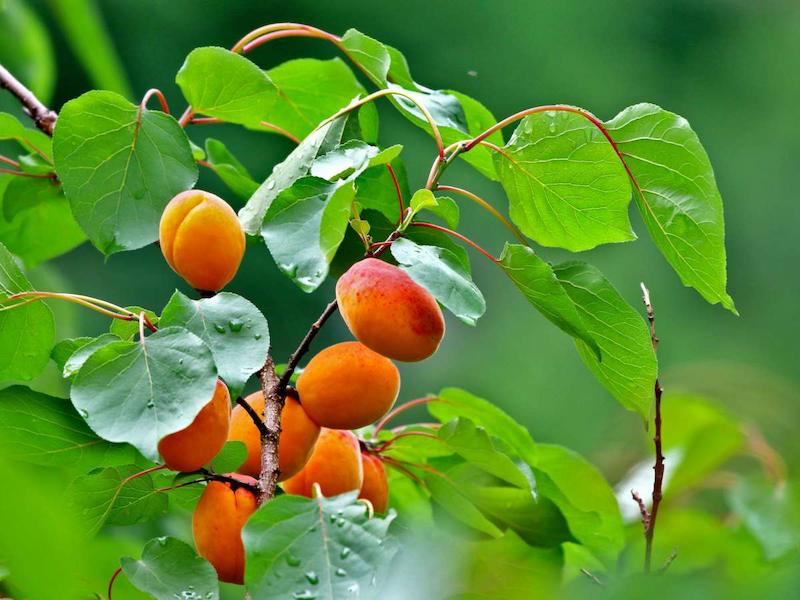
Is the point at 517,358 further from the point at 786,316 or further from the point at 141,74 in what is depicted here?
the point at 141,74

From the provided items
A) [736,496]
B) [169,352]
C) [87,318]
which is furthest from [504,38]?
[169,352]

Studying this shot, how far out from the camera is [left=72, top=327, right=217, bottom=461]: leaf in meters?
0.35

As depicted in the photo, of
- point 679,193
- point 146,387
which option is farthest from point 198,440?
point 679,193

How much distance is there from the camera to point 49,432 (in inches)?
16.6

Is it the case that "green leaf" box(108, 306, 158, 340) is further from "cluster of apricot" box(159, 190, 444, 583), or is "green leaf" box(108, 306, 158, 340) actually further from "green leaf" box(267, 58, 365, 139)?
"green leaf" box(267, 58, 365, 139)

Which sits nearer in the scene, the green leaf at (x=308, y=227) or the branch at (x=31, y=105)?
the green leaf at (x=308, y=227)

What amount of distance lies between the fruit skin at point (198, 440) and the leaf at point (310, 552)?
0.10 ft

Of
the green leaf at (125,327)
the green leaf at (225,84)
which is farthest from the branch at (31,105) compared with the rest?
the green leaf at (125,327)

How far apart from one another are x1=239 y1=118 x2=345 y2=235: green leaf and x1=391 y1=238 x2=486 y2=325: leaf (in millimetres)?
69

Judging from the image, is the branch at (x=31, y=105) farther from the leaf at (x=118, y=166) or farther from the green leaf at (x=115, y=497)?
the green leaf at (x=115, y=497)

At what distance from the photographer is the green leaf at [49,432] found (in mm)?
418

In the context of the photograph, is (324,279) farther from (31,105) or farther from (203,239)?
(31,105)

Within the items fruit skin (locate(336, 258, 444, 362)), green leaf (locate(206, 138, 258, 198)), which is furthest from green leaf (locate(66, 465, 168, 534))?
green leaf (locate(206, 138, 258, 198))

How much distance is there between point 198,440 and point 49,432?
88 millimetres
